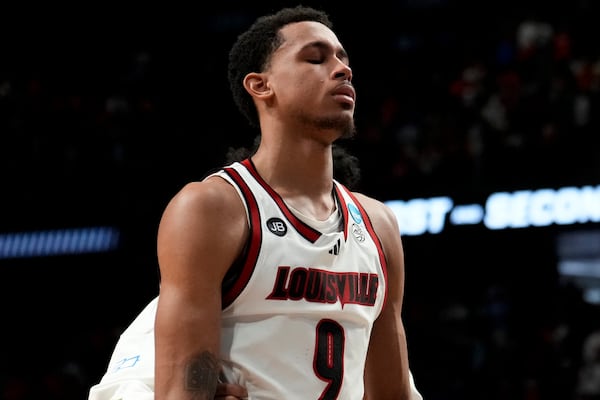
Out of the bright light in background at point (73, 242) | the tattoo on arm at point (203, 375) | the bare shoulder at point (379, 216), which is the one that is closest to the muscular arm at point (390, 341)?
the bare shoulder at point (379, 216)

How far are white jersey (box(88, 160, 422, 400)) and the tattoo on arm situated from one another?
12 centimetres

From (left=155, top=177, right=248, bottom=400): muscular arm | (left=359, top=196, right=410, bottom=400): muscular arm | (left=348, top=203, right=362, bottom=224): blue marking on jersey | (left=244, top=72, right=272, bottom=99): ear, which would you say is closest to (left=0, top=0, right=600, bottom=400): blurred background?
(left=359, top=196, right=410, bottom=400): muscular arm

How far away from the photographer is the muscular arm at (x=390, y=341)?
309 centimetres

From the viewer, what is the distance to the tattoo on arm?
2.51m

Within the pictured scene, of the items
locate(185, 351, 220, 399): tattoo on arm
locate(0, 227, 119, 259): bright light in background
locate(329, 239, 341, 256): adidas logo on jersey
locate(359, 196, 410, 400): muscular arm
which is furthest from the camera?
locate(0, 227, 119, 259): bright light in background

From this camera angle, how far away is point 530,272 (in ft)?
31.8

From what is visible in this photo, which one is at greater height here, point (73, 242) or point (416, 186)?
point (416, 186)

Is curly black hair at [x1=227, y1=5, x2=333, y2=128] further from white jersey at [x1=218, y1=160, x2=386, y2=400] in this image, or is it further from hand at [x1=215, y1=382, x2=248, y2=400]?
hand at [x1=215, y1=382, x2=248, y2=400]

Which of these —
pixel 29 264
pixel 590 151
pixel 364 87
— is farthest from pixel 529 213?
pixel 29 264

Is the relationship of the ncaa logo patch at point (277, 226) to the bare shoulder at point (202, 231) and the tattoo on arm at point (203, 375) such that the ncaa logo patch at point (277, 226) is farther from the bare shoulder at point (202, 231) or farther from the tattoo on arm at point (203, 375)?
the tattoo on arm at point (203, 375)

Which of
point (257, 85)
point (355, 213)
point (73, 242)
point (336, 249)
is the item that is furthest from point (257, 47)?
point (73, 242)

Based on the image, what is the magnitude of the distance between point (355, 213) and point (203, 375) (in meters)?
0.82

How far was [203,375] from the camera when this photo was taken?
252 centimetres

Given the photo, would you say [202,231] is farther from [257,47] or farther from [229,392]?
[257,47]
